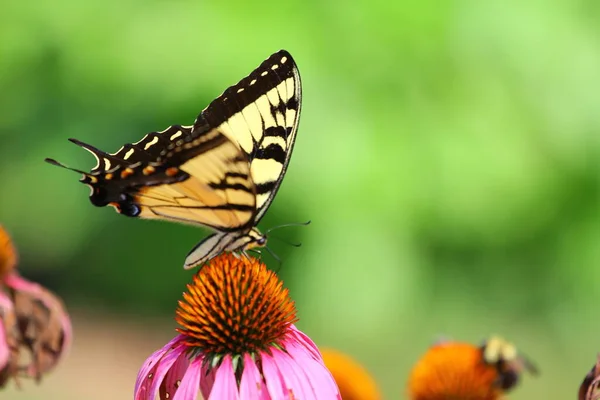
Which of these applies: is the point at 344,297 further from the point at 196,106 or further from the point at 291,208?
the point at 196,106

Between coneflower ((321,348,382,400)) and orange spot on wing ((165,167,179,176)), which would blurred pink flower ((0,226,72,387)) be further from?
coneflower ((321,348,382,400))

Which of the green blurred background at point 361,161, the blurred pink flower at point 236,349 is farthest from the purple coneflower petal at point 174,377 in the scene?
the green blurred background at point 361,161

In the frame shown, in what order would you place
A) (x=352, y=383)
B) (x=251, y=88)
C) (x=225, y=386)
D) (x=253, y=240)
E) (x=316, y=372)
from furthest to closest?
1. (x=352, y=383)
2. (x=251, y=88)
3. (x=253, y=240)
4. (x=316, y=372)
5. (x=225, y=386)

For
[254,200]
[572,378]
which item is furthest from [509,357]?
[572,378]

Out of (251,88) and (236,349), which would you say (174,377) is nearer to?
(236,349)

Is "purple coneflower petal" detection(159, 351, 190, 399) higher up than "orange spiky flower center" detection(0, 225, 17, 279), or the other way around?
"orange spiky flower center" detection(0, 225, 17, 279)

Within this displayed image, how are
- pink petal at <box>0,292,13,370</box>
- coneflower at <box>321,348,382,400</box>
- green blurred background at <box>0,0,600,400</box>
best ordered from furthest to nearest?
1. green blurred background at <box>0,0,600,400</box>
2. coneflower at <box>321,348,382,400</box>
3. pink petal at <box>0,292,13,370</box>

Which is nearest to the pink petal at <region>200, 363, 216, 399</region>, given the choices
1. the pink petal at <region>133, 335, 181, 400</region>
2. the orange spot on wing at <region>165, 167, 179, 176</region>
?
the pink petal at <region>133, 335, 181, 400</region>

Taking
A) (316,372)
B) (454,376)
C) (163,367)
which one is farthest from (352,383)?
(163,367)
